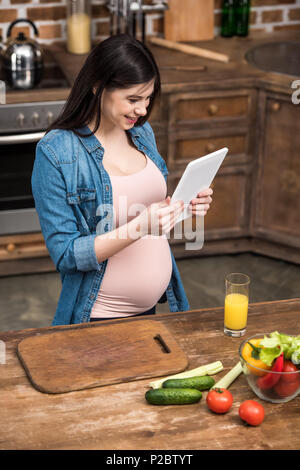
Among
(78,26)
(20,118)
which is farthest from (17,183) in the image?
(78,26)

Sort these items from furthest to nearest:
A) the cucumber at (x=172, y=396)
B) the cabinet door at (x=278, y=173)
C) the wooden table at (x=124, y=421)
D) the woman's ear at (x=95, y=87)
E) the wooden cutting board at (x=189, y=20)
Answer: the wooden cutting board at (x=189, y=20), the cabinet door at (x=278, y=173), the woman's ear at (x=95, y=87), the cucumber at (x=172, y=396), the wooden table at (x=124, y=421)

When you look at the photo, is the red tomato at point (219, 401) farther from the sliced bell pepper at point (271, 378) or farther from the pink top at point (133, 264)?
the pink top at point (133, 264)

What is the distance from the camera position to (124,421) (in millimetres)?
1661

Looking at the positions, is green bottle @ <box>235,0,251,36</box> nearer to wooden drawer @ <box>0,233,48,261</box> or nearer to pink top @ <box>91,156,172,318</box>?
wooden drawer @ <box>0,233,48,261</box>

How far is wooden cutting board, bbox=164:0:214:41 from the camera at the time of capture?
402 centimetres

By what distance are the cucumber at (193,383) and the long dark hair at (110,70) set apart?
0.79 m

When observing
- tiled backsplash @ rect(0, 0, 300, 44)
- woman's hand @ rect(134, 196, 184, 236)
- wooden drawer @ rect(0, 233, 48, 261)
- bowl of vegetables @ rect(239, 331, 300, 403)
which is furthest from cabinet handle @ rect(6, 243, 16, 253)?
bowl of vegetables @ rect(239, 331, 300, 403)

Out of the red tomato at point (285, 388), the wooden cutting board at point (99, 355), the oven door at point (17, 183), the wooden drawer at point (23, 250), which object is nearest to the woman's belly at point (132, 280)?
the wooden cutting board at point (99, 355)

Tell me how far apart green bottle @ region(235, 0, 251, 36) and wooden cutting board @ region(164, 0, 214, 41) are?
163 mm

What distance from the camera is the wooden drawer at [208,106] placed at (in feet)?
11.9

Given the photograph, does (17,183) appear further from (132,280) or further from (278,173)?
(132,280)

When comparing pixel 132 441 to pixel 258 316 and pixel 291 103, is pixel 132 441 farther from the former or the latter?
pixel 291 103

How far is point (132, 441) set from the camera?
1.60 metres

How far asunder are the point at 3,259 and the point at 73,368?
210cm
